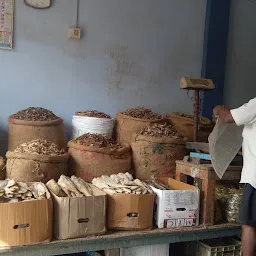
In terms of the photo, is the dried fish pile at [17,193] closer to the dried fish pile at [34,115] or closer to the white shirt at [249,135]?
the dried fish pile at [34,115]

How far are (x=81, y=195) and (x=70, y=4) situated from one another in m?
2.02

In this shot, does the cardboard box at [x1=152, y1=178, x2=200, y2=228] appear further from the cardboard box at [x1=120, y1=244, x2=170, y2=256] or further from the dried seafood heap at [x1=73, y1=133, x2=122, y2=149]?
the dried seafood heap at [x1=73, y1=133, x2=122, y2=149]

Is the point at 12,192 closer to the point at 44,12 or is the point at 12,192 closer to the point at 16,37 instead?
the point at 16,37

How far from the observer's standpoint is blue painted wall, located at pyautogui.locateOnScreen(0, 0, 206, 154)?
3098mm

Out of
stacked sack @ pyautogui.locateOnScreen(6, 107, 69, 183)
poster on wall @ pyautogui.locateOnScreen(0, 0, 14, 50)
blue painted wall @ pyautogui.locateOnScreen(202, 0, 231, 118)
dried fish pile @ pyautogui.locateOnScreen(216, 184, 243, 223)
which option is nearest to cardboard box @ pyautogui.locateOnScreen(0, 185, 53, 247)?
stacked sack @ pyautogui.locateOnScreen(6, 107, 69, 183)

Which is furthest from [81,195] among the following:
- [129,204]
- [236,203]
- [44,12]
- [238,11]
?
[238,11]

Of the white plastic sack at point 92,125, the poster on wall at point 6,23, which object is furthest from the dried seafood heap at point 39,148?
the poster on wall at point 6,23

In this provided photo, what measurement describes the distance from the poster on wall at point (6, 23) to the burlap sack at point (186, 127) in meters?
1.58

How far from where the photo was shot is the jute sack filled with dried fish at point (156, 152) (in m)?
2.63

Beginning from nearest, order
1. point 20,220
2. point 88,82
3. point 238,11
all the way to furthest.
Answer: point 20,220, point 88,82, point 238,11

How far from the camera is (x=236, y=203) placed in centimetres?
239

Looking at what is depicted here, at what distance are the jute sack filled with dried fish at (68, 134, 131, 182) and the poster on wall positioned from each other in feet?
3.76

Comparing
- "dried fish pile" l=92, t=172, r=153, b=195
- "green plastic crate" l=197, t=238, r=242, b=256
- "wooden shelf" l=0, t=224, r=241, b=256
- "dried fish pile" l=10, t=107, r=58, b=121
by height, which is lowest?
"green plastic crate" l=197, t=238, r=242, b=256

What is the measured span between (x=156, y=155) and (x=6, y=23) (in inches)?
68.7
